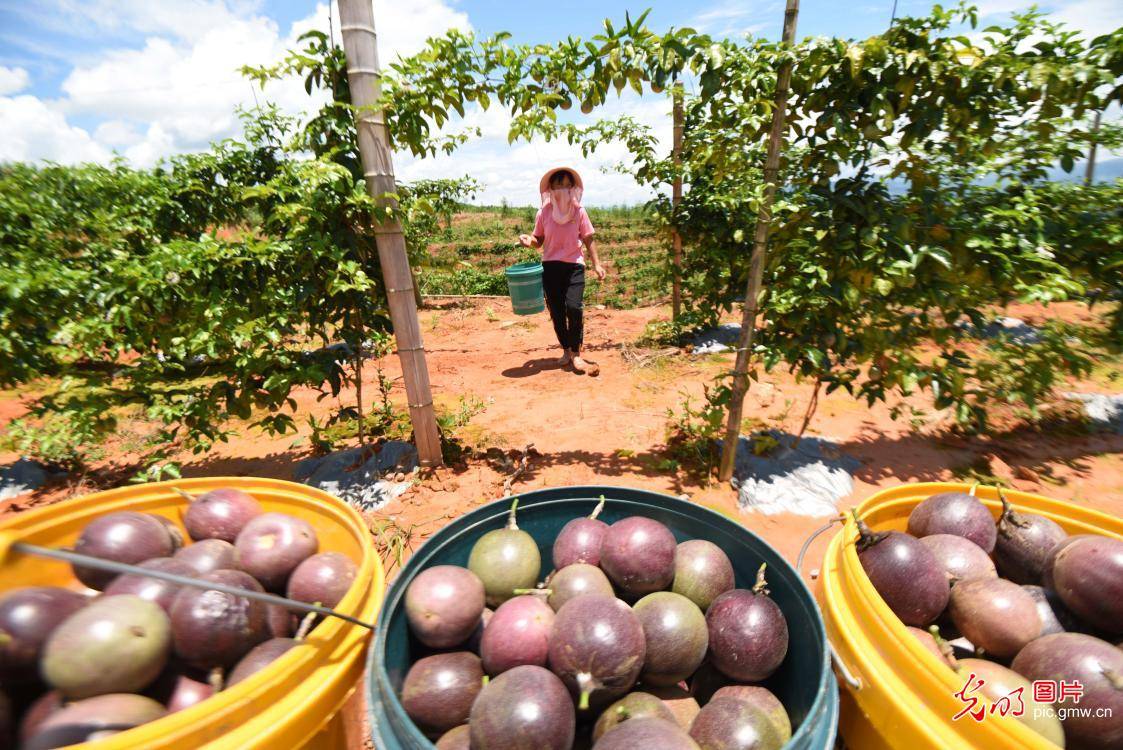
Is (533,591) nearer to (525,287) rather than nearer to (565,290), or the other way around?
(565,290)

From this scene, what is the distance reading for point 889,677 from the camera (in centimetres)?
139

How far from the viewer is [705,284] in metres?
6.27

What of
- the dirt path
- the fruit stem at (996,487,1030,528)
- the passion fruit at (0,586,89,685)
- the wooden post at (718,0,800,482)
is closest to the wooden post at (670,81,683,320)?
the dirt path

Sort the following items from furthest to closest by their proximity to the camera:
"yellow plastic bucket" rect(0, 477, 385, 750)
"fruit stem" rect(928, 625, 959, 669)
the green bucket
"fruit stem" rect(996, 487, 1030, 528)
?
the green bucket → "fruit stem" rect(996, 487, 1030, 528) → "fruit stem" rect(928, 625, 959, 669) → "yellow plastic bucket" rect(0, 477, 385, 750)

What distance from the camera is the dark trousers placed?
5.54m

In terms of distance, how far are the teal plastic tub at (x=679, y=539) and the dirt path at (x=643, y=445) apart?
1461 mm

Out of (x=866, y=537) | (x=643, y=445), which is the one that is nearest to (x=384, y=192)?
(x=643, y=445)

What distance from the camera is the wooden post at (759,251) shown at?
8.79ft

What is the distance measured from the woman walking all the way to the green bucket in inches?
55.3

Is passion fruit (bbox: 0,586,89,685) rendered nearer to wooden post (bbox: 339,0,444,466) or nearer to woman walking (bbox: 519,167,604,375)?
wooden post (bbox: 339,0,444,466)

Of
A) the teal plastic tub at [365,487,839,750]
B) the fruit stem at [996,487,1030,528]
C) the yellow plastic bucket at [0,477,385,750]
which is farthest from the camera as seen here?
the fruit stem at [996,487,1030,528]

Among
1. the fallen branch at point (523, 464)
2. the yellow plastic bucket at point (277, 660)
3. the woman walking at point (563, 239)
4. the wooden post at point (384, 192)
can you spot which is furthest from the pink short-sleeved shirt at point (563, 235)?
the yellow plastic bucket at point (277, 660)

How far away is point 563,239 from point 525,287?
6.18 ft

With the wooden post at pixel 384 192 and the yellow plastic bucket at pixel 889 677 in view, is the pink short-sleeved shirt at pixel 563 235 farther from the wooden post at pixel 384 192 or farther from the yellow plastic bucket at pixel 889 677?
the yellow plastic bucket at pixel 889 677
